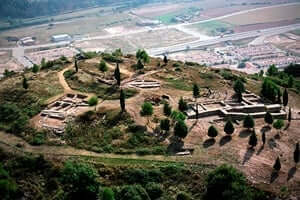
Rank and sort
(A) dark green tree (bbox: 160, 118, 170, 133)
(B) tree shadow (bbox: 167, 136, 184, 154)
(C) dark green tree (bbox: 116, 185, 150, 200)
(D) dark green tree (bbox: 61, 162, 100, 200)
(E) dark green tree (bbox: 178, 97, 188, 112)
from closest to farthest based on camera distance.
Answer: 1. (C) dark green tree (bbox: 116, 185, 150, 200)
2. (D) dark green tree (bbox: 61, 162, 100, 200)
3. (B) tree shadow (bbox: 167, 136, 184, 154)
4. (A) dark green tree (bbox: 160, 118, 170, 133)
5. (E) dark green tree (bbox: 178, 97, 188, 112)

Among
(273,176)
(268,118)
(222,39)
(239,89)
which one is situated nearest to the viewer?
(273,176)

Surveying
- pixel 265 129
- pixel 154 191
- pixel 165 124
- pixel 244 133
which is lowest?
pixel 154 191

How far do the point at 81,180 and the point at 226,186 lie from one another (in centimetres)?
1421

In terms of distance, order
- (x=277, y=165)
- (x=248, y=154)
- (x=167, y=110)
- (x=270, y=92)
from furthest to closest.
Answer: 1. (x=270, y=92)
2. (x=167, y=110)
3. (x=248, y=154)
4. (x=277, y=165)

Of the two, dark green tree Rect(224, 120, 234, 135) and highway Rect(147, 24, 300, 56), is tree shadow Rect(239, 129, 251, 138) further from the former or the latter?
highway Rect(147, 24, 300, 56)

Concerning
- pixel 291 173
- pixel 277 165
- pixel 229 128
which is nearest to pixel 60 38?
pixel 229 128

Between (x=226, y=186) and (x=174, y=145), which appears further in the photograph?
(x=174, y=145)

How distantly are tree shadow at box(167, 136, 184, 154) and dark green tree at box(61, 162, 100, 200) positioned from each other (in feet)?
33.3

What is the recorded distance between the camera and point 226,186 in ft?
117

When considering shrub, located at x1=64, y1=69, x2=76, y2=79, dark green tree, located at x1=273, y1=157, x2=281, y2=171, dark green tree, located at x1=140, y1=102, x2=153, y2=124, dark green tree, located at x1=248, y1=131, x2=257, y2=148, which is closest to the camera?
dark green tree, located at x1=273, y1=157, x2=281, y2=171

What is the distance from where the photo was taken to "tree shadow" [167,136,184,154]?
1709 inches

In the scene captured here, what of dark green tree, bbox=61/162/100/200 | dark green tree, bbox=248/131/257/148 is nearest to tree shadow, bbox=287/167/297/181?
dark green tree, bbox=248/131/257/148

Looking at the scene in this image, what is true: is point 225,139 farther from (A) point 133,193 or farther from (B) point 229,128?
(A) point 133,193

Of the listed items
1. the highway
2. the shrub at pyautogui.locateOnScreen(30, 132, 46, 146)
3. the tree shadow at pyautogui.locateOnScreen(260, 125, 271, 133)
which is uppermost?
the shrub at pyautogui.locateOnScreen(30, 132, 46, 146)
